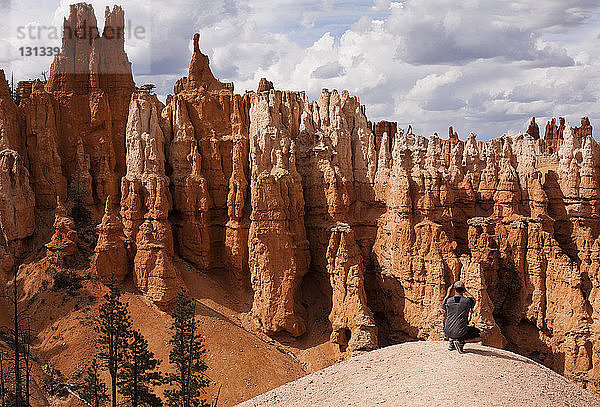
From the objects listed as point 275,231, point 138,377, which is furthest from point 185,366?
point 275,231

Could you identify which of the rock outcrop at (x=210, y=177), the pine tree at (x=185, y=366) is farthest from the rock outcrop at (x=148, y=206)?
the pine tree at (x=185, y=366)

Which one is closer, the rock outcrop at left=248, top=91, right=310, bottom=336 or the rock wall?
the rock outcrop at left=248, top=91, right=310, bottom=336

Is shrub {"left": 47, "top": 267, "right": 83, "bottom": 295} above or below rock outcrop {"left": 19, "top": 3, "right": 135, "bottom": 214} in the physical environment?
below

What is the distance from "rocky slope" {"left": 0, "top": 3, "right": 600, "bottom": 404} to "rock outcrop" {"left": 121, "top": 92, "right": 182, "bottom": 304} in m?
0.12

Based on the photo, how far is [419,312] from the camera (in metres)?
33.5

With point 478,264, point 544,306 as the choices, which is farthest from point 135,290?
point 544,306

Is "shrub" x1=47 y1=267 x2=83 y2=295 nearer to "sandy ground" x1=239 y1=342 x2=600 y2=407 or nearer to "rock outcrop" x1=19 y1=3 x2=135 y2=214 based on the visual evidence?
"rock outcrop" x1=19 y1=3 x2=135 y2=214

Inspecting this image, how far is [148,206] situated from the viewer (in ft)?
121

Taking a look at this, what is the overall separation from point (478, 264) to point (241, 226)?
15404mm

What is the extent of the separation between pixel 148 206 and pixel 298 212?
32.3 ft

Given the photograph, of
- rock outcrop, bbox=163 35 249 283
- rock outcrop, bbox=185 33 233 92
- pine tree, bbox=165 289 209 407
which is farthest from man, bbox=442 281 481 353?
rock outcrop, bbox=185 33 233 92

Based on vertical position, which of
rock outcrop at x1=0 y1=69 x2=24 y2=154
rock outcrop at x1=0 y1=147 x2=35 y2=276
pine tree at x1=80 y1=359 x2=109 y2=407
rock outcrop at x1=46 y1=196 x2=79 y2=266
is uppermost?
rock outcrop at x1=0 y1=69 x2=24 y2=154

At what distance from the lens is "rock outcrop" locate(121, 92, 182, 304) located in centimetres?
3384

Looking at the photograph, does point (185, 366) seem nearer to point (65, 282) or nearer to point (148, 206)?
point (65, 282)
